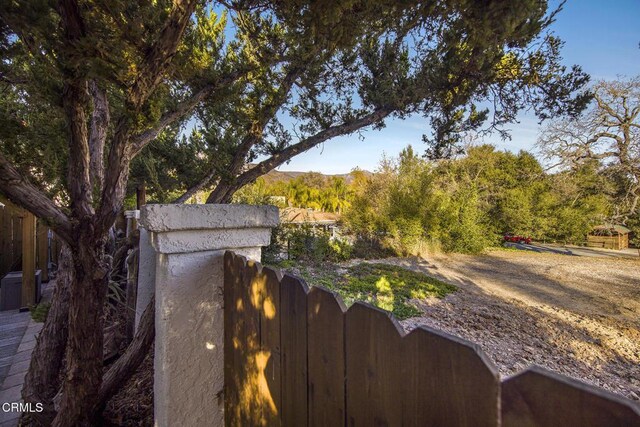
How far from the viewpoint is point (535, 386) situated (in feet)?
1.19

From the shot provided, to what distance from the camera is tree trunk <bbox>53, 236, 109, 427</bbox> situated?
1.27 m

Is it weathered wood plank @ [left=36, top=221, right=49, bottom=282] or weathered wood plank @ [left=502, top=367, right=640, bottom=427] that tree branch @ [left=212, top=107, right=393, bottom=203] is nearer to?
weathered wood plank @ [left=502, top=367, right=640, bottom=427]

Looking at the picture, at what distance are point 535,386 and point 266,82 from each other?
2.99 meters

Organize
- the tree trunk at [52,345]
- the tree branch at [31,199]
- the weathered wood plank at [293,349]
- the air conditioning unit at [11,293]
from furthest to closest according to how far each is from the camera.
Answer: the air conditioning unit at [11,293] → the tree trunk at [52,345] → the tree branch at [31,199] → the weathered wood plank at [293,349]

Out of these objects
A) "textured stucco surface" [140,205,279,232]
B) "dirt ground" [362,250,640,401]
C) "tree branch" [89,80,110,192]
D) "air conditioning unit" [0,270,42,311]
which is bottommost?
"dirt ground" [362,250,640,401]

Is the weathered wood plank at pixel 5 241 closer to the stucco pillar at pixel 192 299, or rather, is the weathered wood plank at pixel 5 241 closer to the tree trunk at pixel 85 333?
the tree trunk at pixel 85 333

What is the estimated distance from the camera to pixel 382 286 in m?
5.22

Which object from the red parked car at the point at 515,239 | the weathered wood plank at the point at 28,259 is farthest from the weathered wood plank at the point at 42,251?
the red parked car at the point at 515,239

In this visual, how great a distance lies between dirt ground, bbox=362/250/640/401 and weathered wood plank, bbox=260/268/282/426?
2.86 m

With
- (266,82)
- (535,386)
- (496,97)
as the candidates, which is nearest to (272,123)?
(266,82)

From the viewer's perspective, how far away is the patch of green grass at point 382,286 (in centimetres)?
432

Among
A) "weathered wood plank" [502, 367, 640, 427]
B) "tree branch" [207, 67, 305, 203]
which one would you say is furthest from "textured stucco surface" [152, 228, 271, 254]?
"tree branch" [207, 67, 305, 203]

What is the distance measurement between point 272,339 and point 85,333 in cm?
102

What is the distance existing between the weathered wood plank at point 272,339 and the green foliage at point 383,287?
122 inches
